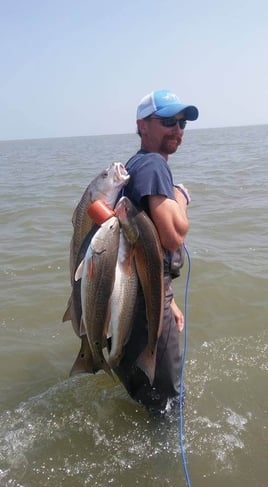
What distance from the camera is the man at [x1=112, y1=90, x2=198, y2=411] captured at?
11.0ft

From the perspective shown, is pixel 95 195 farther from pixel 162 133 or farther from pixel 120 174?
pixel 162 133

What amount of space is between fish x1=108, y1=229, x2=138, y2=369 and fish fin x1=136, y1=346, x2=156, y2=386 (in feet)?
0.67

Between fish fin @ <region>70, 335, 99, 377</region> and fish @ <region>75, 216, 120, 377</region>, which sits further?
fish fin @ <region>70, 335, 99, 377</region>

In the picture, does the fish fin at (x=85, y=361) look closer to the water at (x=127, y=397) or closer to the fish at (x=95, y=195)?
the fish at (x=95, y=195)

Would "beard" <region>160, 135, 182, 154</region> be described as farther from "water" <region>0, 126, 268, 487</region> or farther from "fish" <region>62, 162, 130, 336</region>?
"water" <region>0, 126, 268, 487</region>

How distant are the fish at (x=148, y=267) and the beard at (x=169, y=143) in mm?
757

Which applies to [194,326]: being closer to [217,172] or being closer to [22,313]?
[22,313]

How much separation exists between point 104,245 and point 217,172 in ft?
62.7

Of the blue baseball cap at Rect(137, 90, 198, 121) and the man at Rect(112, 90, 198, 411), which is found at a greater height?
Result: the blue baseball cap at Rect(137, 90, 198, 121)

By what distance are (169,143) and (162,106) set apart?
293 mm

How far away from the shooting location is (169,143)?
3746 millimetres

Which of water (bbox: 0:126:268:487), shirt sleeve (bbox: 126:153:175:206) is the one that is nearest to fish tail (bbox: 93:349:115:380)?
→ water (bbox: 0:126:268:487)

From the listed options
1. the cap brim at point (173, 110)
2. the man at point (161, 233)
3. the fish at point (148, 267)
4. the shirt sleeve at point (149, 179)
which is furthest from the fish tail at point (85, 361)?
the cap brim at point (173, 110)

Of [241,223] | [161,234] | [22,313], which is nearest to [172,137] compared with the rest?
[161,234]
